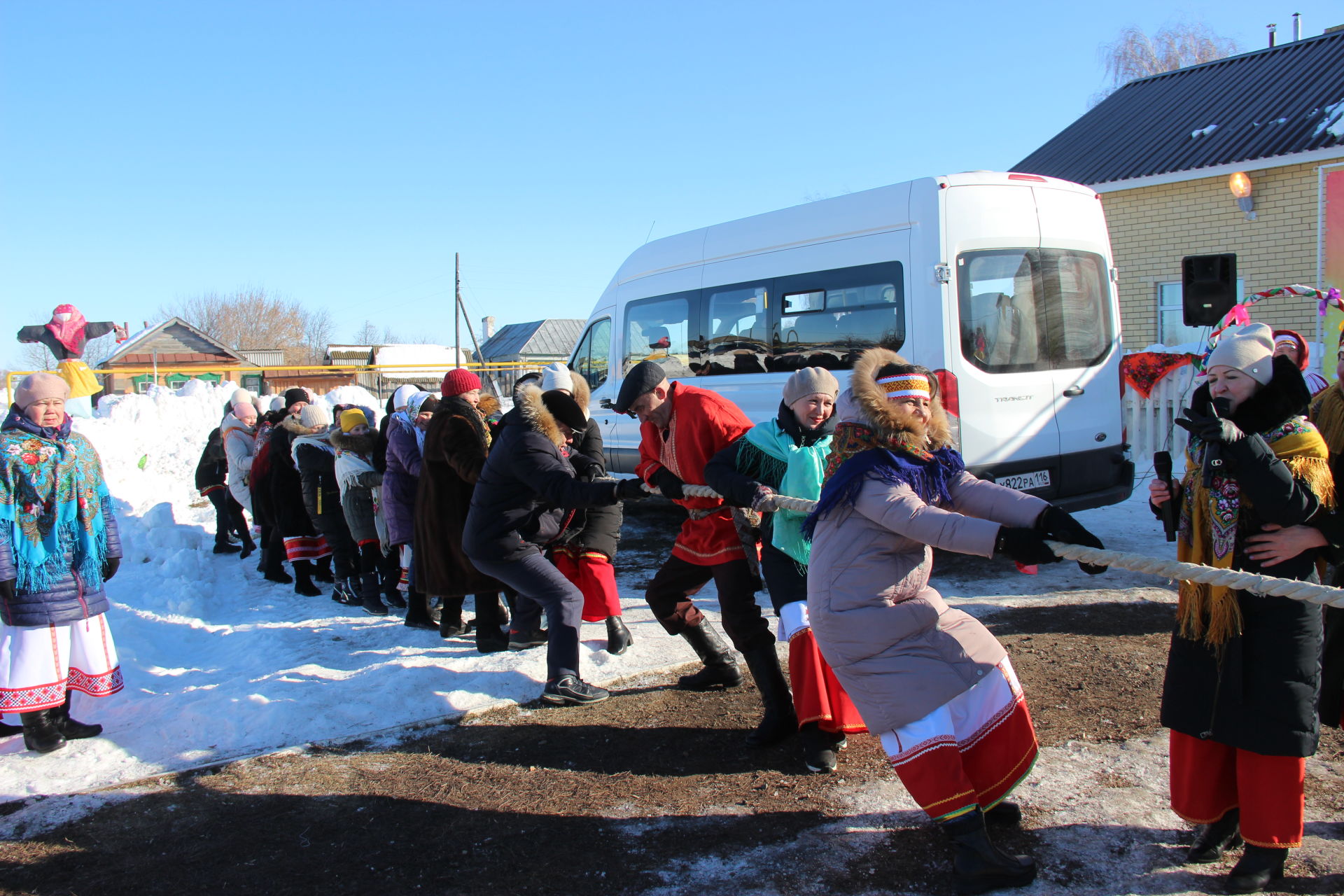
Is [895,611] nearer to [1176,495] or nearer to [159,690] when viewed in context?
[1176,495]

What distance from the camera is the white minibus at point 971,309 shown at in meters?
6.78

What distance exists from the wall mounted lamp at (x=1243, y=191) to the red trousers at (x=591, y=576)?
1347 cm

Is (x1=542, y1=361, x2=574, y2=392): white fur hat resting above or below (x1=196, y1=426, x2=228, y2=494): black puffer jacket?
above

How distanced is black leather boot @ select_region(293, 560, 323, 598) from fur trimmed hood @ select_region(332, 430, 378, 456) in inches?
44.1

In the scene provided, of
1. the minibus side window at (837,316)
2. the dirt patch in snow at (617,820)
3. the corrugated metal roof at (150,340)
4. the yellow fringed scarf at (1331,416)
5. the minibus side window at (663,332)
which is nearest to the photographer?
the dirt patch in snow at (617,820)

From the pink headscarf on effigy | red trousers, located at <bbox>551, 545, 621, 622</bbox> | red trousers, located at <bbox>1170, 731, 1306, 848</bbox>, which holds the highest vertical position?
the pink headscarf on effigy

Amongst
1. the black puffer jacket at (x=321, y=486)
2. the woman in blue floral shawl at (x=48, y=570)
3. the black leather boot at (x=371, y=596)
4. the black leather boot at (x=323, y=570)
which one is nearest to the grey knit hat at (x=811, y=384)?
the woman in blue floral shawl at (x=48, y=570)

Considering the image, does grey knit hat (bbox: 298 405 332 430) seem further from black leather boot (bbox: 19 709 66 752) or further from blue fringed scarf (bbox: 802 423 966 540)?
blue fringed scarf (bbox: 802 423 966 540)

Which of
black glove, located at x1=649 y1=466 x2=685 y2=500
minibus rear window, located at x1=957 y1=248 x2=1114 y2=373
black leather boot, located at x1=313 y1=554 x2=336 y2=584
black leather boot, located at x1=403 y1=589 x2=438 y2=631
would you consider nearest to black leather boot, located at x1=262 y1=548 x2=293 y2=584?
black leather boot, located at x1=313 y1=554 x2=336 y2=584

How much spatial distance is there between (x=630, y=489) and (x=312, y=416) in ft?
14.5

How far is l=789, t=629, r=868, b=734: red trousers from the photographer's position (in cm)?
384

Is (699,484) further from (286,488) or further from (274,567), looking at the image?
(274,567)

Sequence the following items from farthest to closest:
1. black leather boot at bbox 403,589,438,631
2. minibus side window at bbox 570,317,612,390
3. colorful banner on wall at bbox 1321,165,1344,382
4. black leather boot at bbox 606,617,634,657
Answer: colorful banner on wall at bbox 1321,165,1344,382, minibus side window at bbox 570,317,612,390, black leather boot at bbox 403,589,438,631, black leather boot at bbox 606,617,634,657

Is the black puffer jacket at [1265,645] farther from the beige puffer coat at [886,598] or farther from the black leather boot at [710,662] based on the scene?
the black leather boot at [710,662]
